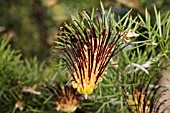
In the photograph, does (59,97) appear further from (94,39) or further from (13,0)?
(13,0)

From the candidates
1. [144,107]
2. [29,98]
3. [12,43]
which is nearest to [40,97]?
[29,98]

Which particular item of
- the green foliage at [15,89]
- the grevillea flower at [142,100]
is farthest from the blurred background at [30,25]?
the grevillea flower at [142,100]

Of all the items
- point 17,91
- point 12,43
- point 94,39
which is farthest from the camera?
point 12,43

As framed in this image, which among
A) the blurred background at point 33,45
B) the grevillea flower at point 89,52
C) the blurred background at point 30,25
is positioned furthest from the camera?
the blurred background at point 30,25

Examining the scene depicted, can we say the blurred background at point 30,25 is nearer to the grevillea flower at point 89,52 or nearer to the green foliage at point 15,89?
the green foliage at point 15,89

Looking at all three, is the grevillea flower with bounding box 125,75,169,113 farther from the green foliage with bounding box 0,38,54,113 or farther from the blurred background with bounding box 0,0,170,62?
the blurred background with bounding box 0,0,170,62

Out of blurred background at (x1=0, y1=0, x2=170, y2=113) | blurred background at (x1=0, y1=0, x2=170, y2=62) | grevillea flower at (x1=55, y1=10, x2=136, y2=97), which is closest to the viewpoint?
grevillea flower at (x1=55, y1=10, x2=136, y2=97)

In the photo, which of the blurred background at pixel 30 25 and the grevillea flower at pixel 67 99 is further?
the blurred background at pixel 30 25

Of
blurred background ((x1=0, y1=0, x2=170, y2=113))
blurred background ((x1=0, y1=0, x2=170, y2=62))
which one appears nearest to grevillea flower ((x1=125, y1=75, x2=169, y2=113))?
blurred background ((x1=0, y1=0, x2=170, y2=113))

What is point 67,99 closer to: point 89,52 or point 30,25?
point 89,52
